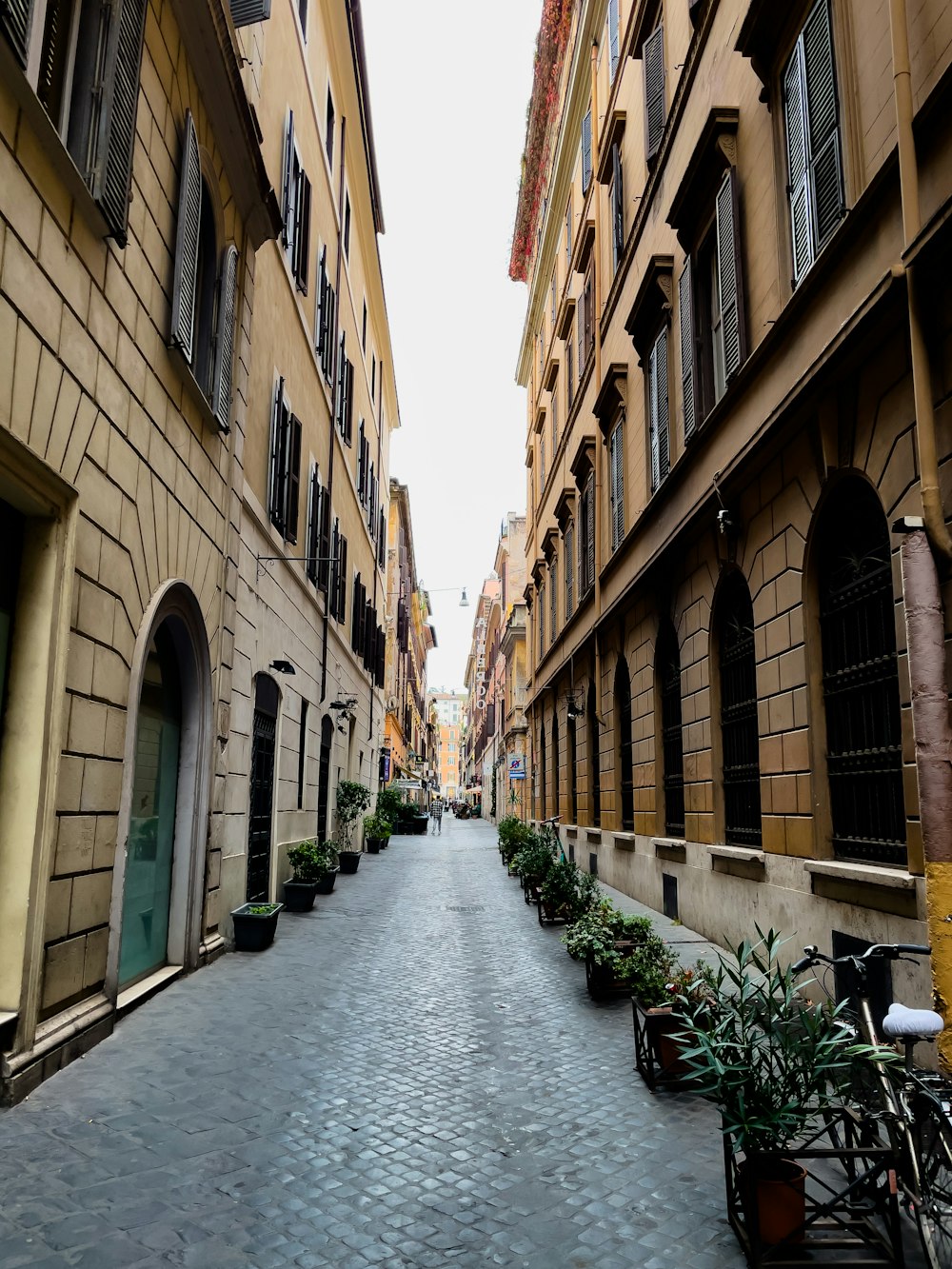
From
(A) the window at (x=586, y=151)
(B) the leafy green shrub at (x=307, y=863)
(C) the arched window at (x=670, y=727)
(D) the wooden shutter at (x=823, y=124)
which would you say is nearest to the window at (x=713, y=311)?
(D) the wooden shutter at (x=823, y=124)

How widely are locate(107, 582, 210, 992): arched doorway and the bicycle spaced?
207 inches

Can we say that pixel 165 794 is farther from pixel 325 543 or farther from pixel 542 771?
pixel 542 771

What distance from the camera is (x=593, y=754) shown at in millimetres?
19391

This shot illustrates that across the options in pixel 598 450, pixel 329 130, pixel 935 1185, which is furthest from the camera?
pixel 598 450

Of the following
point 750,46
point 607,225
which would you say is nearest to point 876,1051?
point 750,46

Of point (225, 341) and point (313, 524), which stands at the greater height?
point (313, 524)

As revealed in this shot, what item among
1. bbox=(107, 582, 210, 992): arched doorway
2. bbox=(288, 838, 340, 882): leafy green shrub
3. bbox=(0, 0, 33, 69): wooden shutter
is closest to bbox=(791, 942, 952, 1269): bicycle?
bbox=(107, 582, 210, 992): arched doorway

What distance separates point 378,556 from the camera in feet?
104

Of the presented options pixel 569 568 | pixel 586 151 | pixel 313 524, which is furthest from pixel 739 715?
pixel 586 151

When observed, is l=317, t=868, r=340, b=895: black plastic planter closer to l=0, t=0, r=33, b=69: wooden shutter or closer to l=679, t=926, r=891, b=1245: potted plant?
l=679, t=926, r=891, b=1245: potted plant

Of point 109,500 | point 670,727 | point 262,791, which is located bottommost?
A: point 262,791

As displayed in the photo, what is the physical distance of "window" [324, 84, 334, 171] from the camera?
1750cm

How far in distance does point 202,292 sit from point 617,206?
9.70 metres

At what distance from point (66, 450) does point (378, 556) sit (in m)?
25.8
